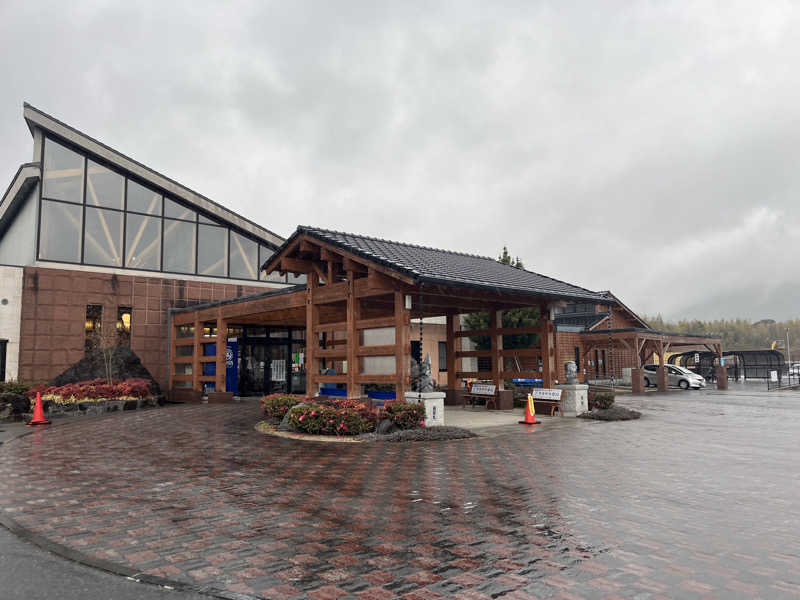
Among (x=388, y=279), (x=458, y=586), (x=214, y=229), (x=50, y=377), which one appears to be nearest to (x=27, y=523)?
(x=458, y=586)

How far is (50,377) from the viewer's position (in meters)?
21.1

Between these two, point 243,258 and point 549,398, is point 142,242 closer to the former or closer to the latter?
point 243,258

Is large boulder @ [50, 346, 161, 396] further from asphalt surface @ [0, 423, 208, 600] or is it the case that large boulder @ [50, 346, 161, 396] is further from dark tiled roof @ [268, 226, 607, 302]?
asphalt surface @ [0, 423, 208, 600]

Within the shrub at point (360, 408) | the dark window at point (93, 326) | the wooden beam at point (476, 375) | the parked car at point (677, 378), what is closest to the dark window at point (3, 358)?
the dark window at point (93, 326)

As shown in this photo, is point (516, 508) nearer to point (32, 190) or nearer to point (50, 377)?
point (50, 377)

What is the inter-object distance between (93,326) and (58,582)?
20.5 m

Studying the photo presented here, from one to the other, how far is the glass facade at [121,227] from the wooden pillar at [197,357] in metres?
3.37

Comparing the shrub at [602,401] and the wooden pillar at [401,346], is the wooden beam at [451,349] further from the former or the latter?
the wooden pillar at [401,346]

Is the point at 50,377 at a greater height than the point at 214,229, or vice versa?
the point at 214,229

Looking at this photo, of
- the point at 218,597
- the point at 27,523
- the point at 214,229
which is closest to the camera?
the point at 218,597

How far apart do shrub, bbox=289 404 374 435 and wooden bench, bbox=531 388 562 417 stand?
6.46 m

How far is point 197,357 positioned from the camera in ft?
74.5

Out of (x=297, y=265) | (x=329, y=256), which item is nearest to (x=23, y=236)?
(x=297, y=265)

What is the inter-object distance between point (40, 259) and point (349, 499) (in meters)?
20.2
